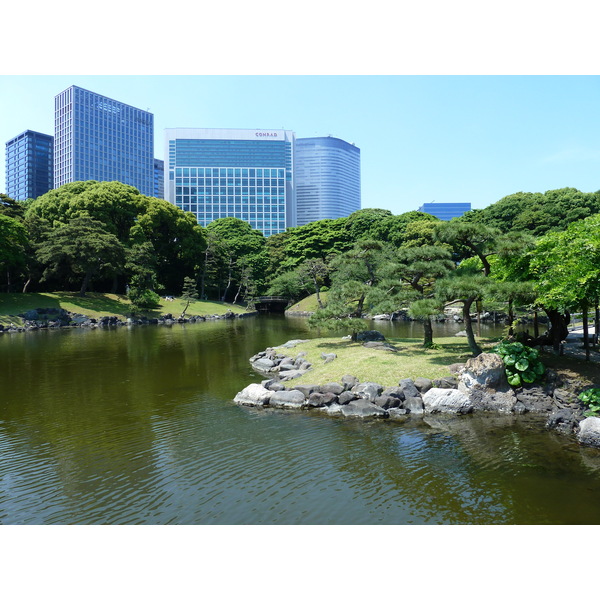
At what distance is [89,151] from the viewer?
122312 mm

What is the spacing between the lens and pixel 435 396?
1159cm

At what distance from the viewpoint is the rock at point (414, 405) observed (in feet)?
37.2

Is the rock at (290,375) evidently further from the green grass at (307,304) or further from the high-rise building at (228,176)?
the high-rise building at (228,176)

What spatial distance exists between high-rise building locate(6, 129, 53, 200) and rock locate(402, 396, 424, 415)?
464ft

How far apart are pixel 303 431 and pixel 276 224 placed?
114148mm

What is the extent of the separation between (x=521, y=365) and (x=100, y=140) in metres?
140

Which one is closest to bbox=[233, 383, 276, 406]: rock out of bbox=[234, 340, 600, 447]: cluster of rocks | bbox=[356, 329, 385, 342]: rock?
bbox=[234, 340, 600, 447]: cluster of rocks

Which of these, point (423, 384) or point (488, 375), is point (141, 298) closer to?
point (423, 384)

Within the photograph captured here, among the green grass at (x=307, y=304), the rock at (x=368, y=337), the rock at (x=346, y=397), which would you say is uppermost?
the green grass at (x=307, y=304)

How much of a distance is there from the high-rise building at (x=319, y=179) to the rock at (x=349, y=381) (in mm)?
155874

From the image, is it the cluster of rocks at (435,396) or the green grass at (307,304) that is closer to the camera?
the cluster of rocks at (435,396)

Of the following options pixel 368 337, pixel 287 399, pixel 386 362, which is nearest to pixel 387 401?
pixel 287 399

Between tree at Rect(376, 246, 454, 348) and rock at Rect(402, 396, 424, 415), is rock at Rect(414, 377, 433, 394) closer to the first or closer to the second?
rock at Rect(402, 396, 424, 415)

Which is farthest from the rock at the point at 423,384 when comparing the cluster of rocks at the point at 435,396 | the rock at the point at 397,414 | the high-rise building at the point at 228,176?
the high-rise building at the point at 228,176
